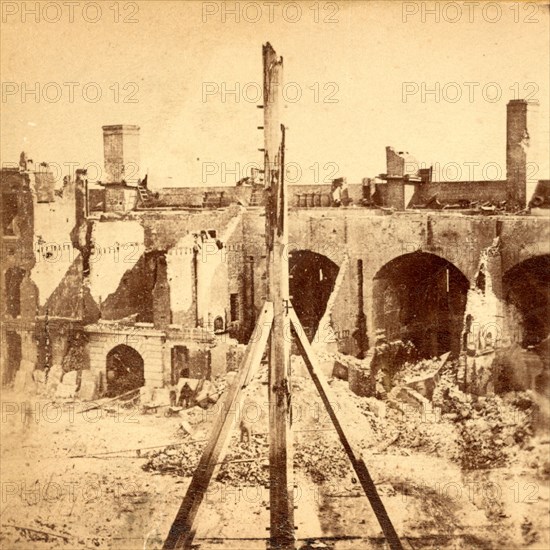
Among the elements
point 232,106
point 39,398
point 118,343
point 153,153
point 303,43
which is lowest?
point 39,398

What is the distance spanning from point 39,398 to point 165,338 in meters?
1.02

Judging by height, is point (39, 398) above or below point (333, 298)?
below

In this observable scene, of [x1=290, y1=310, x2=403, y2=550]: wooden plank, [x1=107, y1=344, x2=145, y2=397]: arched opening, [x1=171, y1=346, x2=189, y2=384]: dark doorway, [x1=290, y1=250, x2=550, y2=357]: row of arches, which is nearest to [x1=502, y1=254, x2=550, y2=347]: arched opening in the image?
[x1=290, y1=250, x2=550, y2=357]: row of arches

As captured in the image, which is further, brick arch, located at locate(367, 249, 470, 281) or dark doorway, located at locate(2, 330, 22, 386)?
brick arch, located at locate(367, 249, 470, 281)

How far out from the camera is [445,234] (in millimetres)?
5848

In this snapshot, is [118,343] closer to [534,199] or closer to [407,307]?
[407,307]

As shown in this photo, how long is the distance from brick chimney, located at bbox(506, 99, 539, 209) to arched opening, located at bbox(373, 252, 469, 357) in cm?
78

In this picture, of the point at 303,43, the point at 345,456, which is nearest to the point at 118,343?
the point at 345,456

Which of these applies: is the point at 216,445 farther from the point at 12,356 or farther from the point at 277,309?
the point at 12,356

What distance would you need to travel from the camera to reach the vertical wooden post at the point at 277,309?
5.21m

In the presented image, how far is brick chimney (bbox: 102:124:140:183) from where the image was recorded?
538 cm

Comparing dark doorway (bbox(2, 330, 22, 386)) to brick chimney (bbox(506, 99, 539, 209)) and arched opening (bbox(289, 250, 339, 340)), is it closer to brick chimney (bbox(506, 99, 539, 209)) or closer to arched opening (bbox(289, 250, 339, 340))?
arched opening (bbox(289, 250, 339, 340))

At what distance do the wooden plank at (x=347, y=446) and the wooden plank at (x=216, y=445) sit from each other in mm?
243

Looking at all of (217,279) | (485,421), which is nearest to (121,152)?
(217,279)
